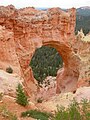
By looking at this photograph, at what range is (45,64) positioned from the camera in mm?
42875

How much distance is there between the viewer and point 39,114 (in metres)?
10.0

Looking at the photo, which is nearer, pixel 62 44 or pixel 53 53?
pixel 62 44

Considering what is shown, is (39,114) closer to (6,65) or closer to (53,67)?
(6,65)

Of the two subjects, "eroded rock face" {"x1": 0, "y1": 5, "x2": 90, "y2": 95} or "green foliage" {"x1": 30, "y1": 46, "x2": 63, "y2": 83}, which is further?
"green foliage" {"x1": 30, "y1": 46, "x2": 63, "y2": 83}

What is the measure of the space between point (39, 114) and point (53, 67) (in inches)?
1251

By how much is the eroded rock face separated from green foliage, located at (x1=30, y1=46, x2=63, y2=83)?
13939 millimetres

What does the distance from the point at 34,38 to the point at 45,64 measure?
22.4m

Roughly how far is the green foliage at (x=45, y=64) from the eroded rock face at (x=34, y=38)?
13.9 meters

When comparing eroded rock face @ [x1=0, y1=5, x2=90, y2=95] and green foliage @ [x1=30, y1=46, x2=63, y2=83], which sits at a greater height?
eroded rock face @ [x1=0, y1=5, x2=90, y2=95]

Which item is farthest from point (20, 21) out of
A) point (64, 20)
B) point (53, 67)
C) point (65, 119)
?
point (53, 67)

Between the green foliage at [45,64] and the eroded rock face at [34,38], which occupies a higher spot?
the eroded rock face at [34,38]

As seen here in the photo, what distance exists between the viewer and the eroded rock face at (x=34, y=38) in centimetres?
1794

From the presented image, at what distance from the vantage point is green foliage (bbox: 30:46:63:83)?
128 feet

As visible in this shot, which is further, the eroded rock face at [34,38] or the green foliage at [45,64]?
the green foliage at [45,64]
